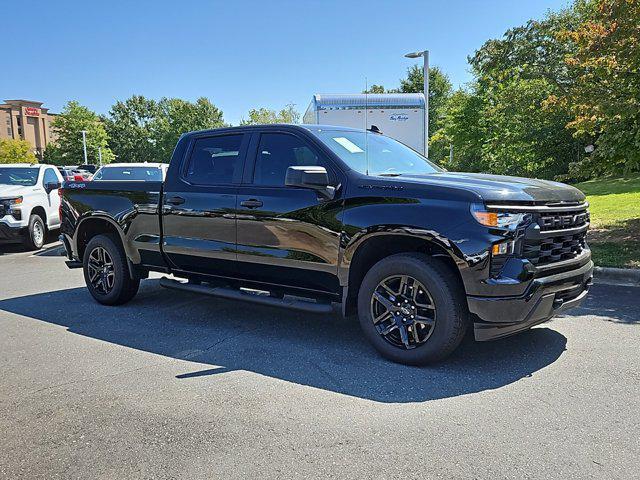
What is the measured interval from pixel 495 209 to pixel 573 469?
5.71 ft

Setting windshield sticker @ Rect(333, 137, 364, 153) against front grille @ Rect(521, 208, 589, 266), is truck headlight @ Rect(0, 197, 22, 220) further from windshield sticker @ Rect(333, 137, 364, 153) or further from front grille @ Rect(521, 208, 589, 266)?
front grille @ Rect(521, 208, 589, 266)

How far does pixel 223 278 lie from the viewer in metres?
5.39

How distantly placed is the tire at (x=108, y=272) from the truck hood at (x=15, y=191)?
19.7 ft

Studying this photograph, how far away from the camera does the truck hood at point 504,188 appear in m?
3.82

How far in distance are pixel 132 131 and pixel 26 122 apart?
24.6 metres

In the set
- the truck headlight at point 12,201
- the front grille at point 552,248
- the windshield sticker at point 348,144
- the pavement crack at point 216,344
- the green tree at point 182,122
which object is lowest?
the pavement crack at point 216,344

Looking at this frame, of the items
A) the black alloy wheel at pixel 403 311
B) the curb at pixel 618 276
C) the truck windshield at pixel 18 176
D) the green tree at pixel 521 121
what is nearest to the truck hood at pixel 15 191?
the truck windshield at pixel 18 176

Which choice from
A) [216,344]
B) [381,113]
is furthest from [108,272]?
[381,113]

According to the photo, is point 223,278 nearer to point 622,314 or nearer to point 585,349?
point 585,349

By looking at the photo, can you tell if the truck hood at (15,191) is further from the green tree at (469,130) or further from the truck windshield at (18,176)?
the green tree at (469,130)

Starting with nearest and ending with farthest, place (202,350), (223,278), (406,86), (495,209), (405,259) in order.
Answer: (495,209) < (405,259) < (202,350) < (223,278) < (406,86)

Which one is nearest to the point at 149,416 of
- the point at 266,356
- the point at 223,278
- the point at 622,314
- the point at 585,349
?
the point at 266,356

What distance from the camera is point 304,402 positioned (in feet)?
11.9

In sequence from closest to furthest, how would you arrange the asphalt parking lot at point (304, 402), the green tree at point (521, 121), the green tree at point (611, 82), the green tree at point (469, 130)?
the asphalt parking lot at point (304, 402)
the green tree at point (611, 82)
the green tree at point (521, 121)
the green tree at point (469, 130)
